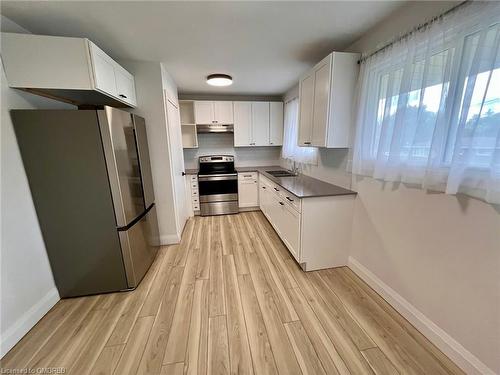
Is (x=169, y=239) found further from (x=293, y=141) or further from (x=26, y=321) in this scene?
(x=293, y=141)

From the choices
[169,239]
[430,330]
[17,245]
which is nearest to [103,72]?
[17,245]

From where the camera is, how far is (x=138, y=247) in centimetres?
208

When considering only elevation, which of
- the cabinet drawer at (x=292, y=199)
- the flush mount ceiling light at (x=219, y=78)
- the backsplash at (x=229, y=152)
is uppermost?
the flush mount ceiling light at (x=219, y=78)

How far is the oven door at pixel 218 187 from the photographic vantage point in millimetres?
3908

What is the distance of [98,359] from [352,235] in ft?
8.24

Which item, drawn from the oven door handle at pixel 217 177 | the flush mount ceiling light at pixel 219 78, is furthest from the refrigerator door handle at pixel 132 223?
the flush mount ceiling light at pixel 219 78

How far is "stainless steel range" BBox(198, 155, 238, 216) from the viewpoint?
3.93m

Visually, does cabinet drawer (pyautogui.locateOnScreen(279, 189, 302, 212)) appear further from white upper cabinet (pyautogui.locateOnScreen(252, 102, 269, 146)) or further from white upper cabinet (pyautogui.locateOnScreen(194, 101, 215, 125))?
white upper cabinet (pyautogui.locateOnScreen(194, 101, 215, 125))

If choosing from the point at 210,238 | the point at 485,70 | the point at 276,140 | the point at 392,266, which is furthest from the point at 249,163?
the point at 485,70

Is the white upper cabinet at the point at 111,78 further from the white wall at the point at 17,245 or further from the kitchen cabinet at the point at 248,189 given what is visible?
the kitchen cabinet at the point at 248,189

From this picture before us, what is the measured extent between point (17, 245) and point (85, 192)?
1.96 feet

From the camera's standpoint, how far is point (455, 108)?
119 centimetres

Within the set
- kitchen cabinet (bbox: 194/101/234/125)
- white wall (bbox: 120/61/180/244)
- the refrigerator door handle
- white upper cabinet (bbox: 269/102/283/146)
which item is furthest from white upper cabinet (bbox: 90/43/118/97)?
white upper cabinet (bbox: 269/102/283/146)

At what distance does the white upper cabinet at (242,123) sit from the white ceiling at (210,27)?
1495 millimetres
